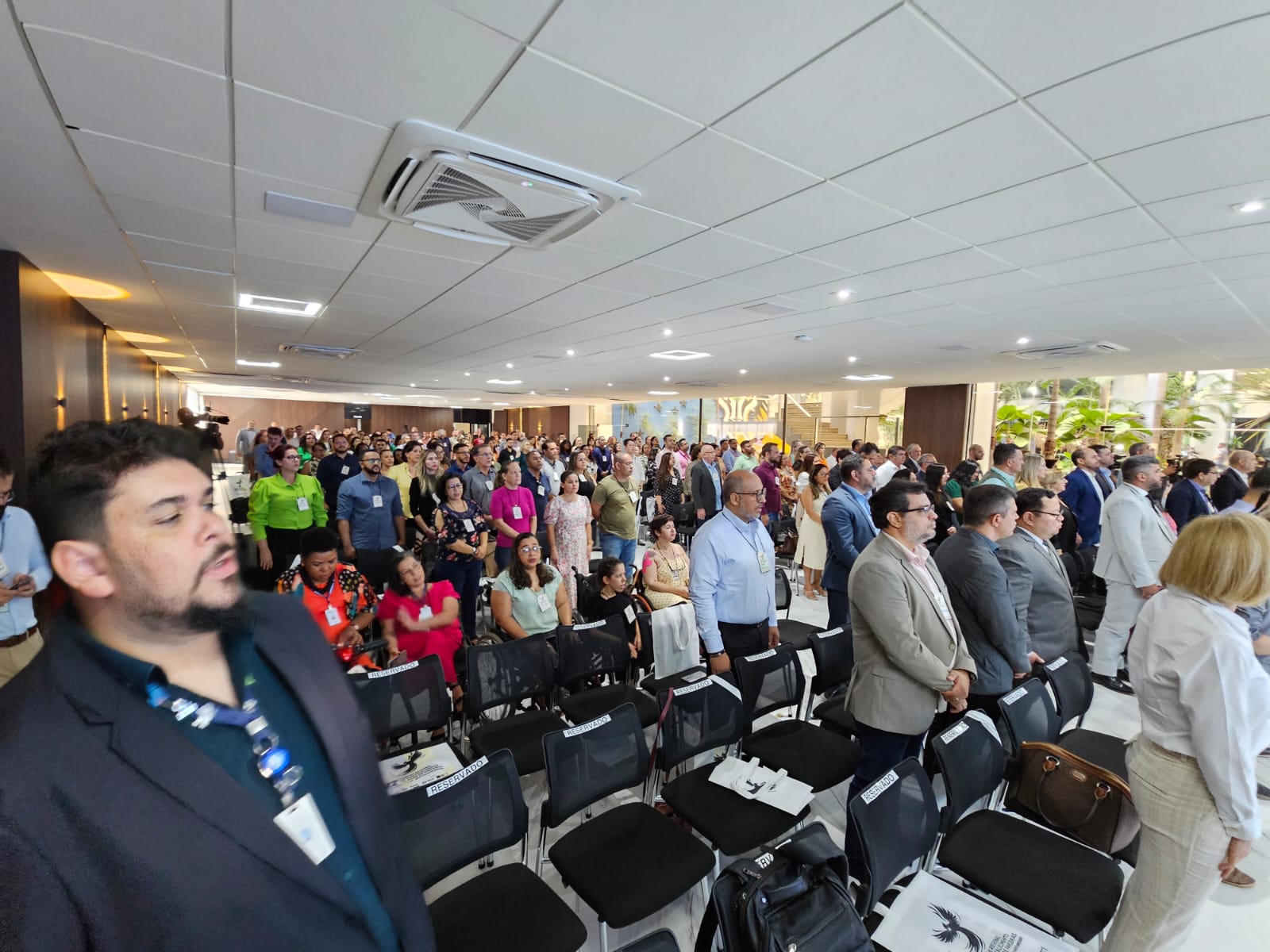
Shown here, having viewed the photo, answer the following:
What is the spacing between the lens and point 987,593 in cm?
256

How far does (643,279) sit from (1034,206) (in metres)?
2.48

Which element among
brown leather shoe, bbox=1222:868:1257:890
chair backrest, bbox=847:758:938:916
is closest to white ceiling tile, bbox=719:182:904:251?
chair backrest, bbox=847:758:938:916

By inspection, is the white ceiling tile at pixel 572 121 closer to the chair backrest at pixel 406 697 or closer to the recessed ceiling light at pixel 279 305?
the chair backrest at pixel 406 697

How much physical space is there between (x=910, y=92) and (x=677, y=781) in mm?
2742

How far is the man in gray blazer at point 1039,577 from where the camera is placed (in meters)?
2.86

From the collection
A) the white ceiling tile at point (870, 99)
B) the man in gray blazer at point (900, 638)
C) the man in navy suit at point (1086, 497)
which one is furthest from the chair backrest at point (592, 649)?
the man in navy suit at point (1086, 497)

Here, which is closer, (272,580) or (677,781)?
(677,781)

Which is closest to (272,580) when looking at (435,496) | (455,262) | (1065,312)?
(435,496)

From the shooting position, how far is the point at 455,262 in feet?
13.1

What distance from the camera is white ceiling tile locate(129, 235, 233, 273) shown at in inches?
141

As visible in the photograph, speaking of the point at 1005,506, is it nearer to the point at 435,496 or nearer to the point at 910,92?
the point at 910,92

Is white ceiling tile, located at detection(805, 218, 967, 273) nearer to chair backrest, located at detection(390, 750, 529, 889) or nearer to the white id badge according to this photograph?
chair backrest, located at detection(390, 750, 529, 889)

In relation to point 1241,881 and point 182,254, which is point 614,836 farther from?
point 182,254

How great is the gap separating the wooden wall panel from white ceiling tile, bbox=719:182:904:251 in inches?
423
